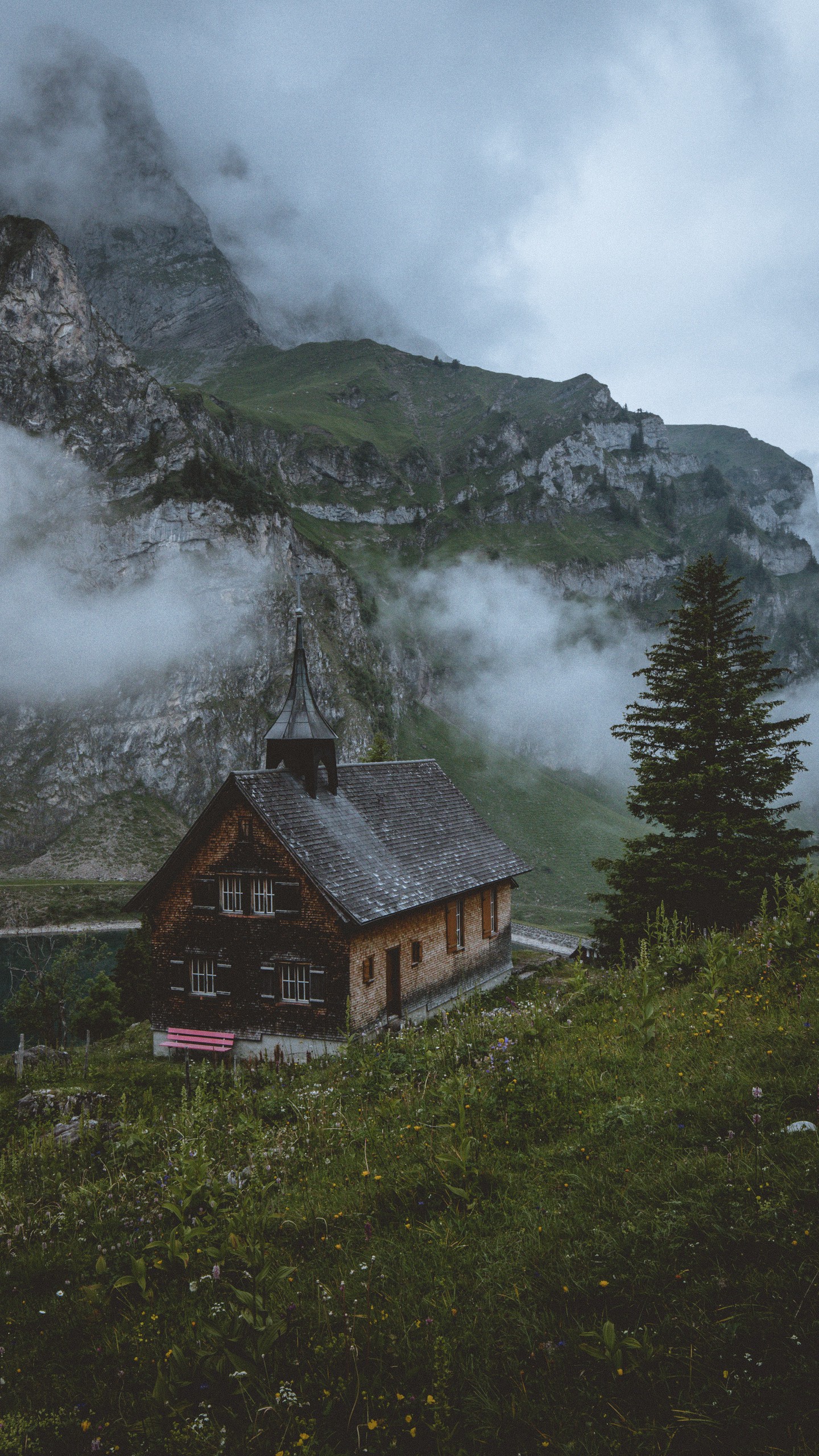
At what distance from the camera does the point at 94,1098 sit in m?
13.2

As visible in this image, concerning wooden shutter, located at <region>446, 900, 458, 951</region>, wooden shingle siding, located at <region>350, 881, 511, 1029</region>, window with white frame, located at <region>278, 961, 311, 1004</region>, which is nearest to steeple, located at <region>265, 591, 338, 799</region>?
wooden shingle siding, located at <region>350, 881, 511, 1029</region>

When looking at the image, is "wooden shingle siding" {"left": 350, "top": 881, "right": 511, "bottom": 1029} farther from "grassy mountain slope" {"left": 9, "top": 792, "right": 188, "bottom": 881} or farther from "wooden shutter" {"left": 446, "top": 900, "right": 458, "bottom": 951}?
"grassy mountain slope" {"left": 9, "top": 792, "right": 188, "bottom": 881}

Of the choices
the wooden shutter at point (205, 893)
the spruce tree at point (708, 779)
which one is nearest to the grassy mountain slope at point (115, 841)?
the wooden shutter at point (205, 893)

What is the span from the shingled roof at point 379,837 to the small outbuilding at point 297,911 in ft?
0.23

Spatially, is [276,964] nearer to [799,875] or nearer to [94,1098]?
[94,1098]

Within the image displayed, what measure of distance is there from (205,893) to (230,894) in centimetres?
98

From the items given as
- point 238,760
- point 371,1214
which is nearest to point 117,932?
point 238,760

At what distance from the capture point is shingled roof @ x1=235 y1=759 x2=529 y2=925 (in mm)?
23859

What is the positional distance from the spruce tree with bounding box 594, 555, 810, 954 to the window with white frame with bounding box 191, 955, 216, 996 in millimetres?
12840

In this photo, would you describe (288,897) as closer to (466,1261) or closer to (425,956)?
(425,956)

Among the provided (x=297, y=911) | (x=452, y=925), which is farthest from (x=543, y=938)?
(x=297, y=911)

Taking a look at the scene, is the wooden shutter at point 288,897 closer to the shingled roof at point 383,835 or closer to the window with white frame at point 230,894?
the shingled roof at point 383,835

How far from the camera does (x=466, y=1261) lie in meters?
5.18

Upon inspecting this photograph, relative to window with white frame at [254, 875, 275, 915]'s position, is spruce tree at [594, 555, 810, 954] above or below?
above
